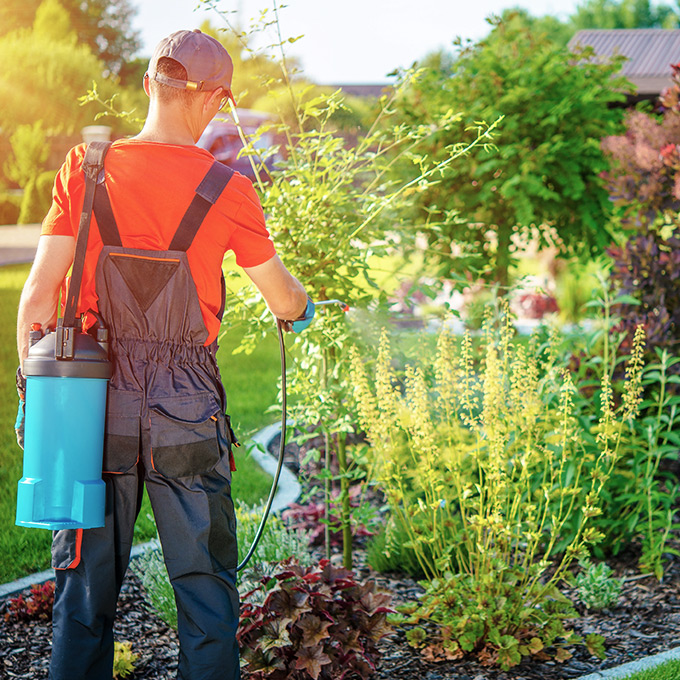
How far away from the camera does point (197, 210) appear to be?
1957 millimetres

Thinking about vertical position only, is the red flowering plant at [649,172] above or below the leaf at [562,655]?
above

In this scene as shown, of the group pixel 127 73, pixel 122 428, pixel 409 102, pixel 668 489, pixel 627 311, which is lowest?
pixel 668 489

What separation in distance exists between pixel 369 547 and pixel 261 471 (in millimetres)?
1257

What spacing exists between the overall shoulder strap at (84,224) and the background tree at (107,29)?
20162mm

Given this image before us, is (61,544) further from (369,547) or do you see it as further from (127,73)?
(127,73)

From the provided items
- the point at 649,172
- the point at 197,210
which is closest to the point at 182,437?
the point at 197,210

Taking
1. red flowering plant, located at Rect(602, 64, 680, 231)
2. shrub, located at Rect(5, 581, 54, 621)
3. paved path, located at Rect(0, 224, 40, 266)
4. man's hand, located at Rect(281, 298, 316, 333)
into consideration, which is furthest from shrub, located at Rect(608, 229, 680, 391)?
paved path, located at Rect(0, 224, 40, 266)

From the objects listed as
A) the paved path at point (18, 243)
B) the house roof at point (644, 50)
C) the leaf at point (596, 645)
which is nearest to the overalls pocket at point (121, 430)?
the leaf at point (596, 645)

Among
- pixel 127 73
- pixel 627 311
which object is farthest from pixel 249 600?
pixel 127 73

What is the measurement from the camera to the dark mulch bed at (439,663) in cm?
271

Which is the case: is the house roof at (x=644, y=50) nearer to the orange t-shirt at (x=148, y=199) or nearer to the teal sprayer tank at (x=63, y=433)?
the orange t-shirt at (x=148, y=199)

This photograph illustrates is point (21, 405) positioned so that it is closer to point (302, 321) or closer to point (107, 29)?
point (302, 321)

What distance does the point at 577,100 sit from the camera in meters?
5.32

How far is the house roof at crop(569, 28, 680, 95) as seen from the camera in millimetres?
12656
